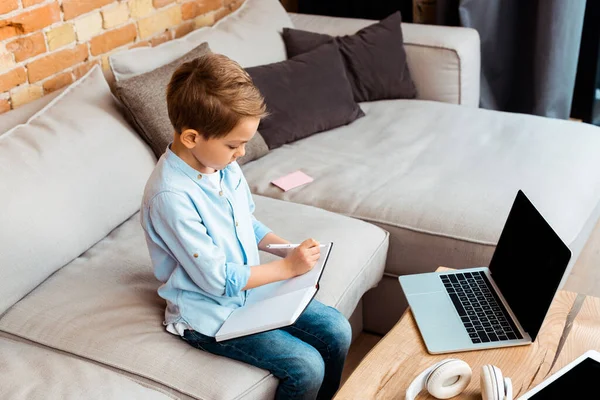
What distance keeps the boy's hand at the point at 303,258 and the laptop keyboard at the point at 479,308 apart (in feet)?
1.05

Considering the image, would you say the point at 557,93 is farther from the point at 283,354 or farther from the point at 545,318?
the point at 283,354

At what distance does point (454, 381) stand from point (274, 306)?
0.42m

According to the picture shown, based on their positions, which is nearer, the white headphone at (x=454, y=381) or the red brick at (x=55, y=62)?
the white headphone at (x=454, y=381)

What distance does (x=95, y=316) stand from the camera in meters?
1.64

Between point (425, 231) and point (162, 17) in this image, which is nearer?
point (425, 231)

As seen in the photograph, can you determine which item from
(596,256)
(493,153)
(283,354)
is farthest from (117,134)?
(596,256)

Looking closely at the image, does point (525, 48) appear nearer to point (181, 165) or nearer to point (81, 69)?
point (81, 69)

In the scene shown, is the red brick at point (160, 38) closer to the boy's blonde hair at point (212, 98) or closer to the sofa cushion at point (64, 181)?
the sofa cushion at point (64, 181)

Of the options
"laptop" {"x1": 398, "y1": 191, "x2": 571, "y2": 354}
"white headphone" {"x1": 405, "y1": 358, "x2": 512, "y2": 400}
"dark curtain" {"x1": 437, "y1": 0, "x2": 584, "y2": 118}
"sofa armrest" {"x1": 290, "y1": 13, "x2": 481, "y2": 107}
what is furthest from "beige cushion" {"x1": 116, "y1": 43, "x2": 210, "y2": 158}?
"dark curtain" {"x1": 437, "y1": 0, "x2": 584, "y2": 118}

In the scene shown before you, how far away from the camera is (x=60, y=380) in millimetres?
1439

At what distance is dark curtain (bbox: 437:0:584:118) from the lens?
3111mm

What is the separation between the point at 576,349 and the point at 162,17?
6.43 ft

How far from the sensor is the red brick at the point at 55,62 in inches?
86.8

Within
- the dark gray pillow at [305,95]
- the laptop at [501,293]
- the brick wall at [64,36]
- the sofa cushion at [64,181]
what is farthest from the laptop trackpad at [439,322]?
the brick wall at [64,36]
